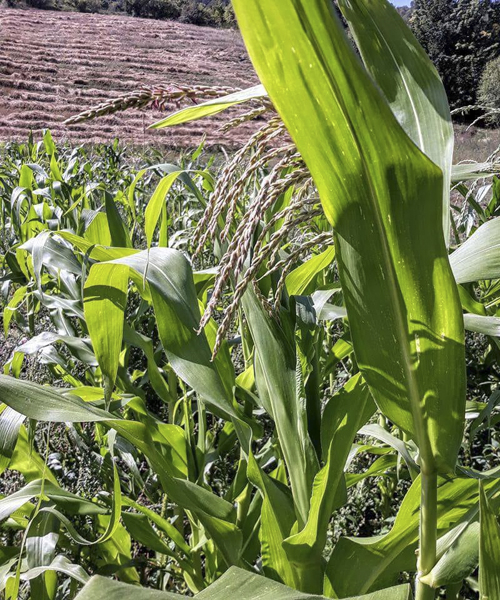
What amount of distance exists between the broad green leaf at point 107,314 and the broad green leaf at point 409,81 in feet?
1.37

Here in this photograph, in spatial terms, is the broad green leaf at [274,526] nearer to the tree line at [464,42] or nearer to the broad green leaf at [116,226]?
the broad green leaf at [116,226]

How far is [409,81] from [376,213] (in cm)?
11

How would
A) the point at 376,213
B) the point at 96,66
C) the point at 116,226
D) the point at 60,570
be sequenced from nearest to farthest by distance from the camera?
the point at 376,213 < the point at 60,570 < the point at 116,226 < the point at 96,66

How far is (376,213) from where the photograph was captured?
0.38m

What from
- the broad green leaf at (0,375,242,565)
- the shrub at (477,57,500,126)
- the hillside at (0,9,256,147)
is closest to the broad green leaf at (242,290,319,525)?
the broad green leaf at (0,375,242,565)

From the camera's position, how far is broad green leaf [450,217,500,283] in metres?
0.58

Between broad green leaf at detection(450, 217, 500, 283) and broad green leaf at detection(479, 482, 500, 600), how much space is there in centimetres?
24

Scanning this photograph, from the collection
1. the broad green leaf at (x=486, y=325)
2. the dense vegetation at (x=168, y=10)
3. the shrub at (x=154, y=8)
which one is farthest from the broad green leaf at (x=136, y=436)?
the shrub at (x=154, y=8)

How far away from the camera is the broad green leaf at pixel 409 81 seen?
401mm

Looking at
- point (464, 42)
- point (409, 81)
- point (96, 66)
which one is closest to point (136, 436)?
point (409, 81)

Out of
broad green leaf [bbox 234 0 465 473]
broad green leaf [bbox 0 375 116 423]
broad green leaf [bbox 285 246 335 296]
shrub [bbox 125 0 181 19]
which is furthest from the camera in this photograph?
shrub [bbox 125 0 181 19]

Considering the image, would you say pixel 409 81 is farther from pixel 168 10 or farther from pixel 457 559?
pixel 168 10

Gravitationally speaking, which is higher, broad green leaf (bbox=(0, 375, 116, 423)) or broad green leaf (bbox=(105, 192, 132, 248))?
broad green leaf (bbox=(105, 192, 132, 248))

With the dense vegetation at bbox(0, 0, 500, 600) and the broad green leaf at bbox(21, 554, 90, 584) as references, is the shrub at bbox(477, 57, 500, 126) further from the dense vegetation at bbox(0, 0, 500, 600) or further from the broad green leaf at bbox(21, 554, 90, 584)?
the broad green leaf at bbox(21, 554, 90, 584)
